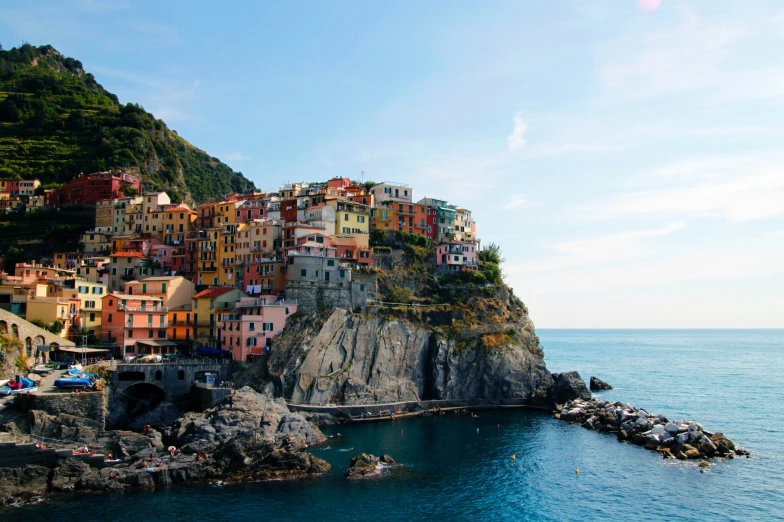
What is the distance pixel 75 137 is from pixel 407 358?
313 feet

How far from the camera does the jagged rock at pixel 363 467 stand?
1977 inches

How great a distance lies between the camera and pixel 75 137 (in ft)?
433

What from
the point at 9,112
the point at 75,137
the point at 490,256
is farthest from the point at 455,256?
the point at 9,112

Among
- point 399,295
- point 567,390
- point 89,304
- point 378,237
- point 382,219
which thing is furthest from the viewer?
point 382,219

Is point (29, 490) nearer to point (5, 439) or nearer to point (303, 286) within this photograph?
point (5, 439)

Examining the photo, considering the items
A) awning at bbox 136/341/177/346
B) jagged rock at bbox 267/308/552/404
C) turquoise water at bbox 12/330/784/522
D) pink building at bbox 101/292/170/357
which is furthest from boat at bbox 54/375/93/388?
jagged rock at bbox 267/308/552/404

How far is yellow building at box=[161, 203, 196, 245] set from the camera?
318 ft

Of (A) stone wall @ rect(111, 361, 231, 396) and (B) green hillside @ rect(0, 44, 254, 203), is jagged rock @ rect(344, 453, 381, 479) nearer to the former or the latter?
(A) stone wall @ rect(111, 361, 231, 396)

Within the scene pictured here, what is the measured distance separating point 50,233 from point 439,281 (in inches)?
2451

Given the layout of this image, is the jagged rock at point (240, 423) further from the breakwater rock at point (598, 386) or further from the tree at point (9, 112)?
the tree at point (9, 112)

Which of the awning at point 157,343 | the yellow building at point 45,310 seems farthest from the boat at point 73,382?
the yellow building at point 45,310

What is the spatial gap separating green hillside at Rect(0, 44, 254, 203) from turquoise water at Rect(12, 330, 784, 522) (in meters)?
83.2

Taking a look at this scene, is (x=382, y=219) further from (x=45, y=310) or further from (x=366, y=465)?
(x=366, y=465)

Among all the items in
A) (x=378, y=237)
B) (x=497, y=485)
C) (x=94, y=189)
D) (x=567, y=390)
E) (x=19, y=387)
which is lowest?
(x=497, y=485)
